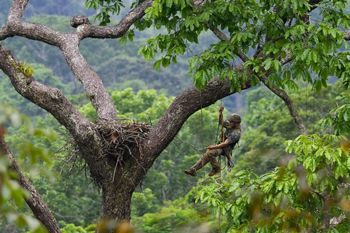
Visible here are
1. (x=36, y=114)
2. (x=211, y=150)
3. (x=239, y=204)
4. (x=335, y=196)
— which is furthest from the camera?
(x=36, y=114)

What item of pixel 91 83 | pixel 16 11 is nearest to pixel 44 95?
pixel 91 83

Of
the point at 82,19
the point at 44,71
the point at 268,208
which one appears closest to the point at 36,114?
the point at 44,71

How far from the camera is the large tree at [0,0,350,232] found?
201 inches

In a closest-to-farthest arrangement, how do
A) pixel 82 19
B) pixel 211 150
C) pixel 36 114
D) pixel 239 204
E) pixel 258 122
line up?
pixel 239 204
pixel 211 150
pixel 82 19
pixel 258 122
pixel 36 114

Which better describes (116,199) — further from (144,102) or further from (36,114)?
(36,114)

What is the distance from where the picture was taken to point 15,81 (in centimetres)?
516

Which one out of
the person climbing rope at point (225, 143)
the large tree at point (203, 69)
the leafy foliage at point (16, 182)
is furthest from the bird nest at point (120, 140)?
the leafy foliage at point (16, 182)

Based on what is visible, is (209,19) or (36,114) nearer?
(209,19)

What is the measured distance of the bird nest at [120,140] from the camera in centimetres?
533

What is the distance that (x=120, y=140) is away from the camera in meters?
5.38

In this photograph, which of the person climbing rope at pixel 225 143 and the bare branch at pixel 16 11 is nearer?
the person climbing rope at pixel 225 143

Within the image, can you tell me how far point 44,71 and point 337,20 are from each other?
118 ft

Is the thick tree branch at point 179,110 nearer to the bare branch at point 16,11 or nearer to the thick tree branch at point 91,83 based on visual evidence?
the thick tree branch at point 91,83

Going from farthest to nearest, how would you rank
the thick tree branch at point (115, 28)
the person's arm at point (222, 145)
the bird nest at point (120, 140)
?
the thick tree branch at point (115, 28)
the person's arm at point (222, 145)
the bird nest at point (120, 140)
